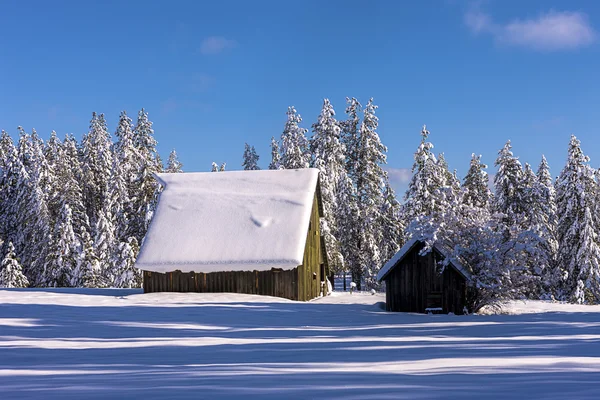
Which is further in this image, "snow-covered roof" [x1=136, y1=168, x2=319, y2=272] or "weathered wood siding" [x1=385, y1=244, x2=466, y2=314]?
"snow-covered roof" [x1=136, y1=168, x2=319, y2=272]

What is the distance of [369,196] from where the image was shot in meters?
49.4

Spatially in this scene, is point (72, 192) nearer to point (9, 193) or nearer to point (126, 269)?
point (9, 193)

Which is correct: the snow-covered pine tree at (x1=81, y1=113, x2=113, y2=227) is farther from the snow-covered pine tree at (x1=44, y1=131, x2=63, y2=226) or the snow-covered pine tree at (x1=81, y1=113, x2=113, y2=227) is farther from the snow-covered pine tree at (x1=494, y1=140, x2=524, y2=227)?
the snow-covered pine tree at (x1=494, y1=140, x2=524, y2=227)

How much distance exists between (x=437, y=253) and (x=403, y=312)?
9.76ft

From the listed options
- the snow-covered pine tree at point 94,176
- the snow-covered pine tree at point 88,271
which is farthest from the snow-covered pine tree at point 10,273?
the snow-covered pine tree at point 94,176

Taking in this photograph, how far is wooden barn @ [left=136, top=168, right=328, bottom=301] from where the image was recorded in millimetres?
29250

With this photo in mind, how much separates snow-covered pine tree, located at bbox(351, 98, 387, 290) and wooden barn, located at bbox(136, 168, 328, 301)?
41.8 feet

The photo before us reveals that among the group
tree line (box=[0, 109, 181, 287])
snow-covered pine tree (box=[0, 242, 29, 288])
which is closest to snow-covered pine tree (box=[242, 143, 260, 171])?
tree line (box=[0, 109, 181, 287])

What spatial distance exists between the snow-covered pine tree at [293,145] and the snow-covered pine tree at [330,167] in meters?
1.24

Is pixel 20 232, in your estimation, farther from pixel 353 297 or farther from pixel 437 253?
Answer: pixel 437 253

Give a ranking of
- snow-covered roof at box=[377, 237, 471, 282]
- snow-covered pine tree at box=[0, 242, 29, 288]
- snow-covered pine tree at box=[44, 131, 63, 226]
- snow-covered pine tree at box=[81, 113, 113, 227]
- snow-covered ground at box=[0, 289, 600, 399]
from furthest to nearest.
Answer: snow-covered pine tree at box=[81, 113, 113, 227] → snow-covered pine tree at box=[44, 131, 63, 226] → snow-covered pine tree at box=[0, 242, 29, 288] → snow-covered roof at box=[377, 237, 471, 282] → snow-covered ground at box=[0, 289, 600, 399]

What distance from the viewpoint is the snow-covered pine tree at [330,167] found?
148ft

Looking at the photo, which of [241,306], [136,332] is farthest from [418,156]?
[136,332]

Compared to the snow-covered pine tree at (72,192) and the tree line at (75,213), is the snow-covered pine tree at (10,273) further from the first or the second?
the snow-covered pine tree at (72,192)
